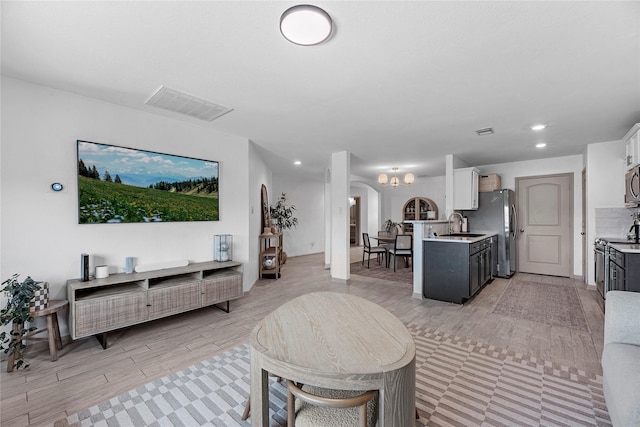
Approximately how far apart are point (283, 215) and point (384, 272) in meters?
2.96

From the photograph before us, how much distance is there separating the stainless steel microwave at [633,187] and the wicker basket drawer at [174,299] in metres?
5.41

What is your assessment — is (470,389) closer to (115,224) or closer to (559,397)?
(559,397)

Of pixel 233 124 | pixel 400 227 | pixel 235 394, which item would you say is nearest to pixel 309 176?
pixel 400 227

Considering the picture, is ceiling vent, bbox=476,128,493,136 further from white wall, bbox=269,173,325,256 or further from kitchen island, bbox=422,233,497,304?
white wall, bbox=269,173,325,256

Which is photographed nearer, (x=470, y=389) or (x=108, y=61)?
(x=470, y=389)

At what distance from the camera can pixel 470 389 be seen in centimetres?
199

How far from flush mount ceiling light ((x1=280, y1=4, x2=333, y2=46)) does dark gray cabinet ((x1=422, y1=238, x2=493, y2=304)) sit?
3242 mm

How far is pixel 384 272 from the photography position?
6.08 meters

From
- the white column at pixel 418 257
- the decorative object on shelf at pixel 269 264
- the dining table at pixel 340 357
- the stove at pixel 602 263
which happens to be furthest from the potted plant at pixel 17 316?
the stove at pixel 602 263

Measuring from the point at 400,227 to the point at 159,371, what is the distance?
7.24 metres

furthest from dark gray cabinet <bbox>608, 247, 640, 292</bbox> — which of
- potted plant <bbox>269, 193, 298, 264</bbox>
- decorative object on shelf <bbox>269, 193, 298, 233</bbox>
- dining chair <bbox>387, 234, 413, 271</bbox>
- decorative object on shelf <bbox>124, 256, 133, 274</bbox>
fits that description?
decorative object on shelf <bbox>269, 193, 298, 233</bbox>

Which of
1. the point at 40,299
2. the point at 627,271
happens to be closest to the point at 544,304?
the point at 627,271

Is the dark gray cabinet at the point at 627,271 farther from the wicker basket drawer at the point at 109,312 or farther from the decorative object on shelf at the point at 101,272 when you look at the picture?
the decorative object on shelf at the point at 101,272

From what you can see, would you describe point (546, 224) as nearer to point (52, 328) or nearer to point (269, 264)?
point (269, 264)
